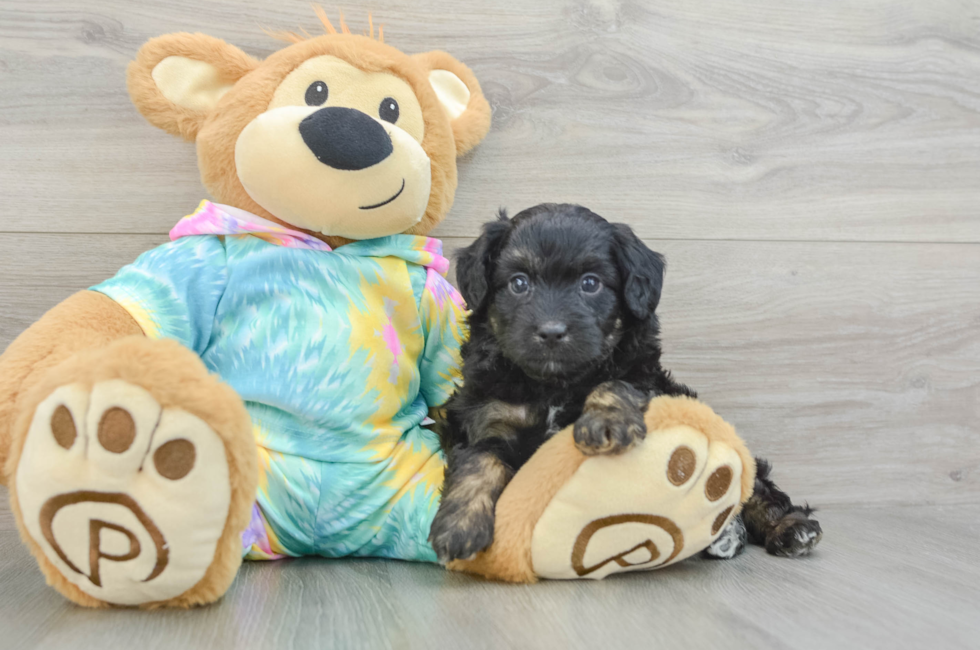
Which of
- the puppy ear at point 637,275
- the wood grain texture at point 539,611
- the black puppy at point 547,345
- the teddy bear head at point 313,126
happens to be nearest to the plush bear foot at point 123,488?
the wood grain texture at point 539,611

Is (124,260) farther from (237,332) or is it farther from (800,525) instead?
(800,525)

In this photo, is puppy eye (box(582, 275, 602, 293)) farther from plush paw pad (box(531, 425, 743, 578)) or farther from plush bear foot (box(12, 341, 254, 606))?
plush bear foot (box(12, 341, 254, 606))

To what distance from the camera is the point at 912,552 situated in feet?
7.04

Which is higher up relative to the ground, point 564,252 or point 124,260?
point 564,252

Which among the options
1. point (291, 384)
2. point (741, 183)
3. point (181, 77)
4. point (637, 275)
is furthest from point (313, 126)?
point (741, 183)

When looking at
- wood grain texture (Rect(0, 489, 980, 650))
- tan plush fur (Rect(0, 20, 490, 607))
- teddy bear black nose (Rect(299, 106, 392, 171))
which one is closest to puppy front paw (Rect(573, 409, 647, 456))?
wood grain texture (Rect(0, 489, 980, 650))

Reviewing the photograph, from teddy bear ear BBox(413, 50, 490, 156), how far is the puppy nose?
803 mm

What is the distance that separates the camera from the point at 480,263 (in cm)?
198

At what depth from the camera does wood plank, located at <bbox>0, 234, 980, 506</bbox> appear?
2645 mm

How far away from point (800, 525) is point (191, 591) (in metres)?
1.61

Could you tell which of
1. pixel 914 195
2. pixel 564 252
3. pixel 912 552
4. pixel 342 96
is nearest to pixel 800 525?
pixel 912 552

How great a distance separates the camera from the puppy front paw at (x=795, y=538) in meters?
2.03

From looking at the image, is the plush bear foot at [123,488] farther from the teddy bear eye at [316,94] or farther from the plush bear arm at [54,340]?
the teddy bear eye at [316,94]

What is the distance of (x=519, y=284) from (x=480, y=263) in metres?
0.13
